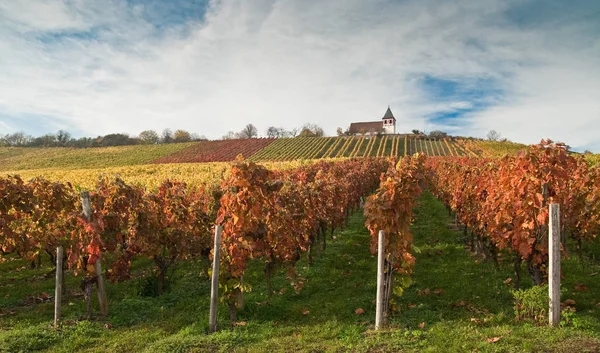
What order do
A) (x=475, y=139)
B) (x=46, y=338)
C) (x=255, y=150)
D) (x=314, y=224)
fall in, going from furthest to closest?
(x=475, y=139), (x=255, y=150), (x=314, y=224), (x=46, y=338)

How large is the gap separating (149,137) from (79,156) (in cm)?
2484

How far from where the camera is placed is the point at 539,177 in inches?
261

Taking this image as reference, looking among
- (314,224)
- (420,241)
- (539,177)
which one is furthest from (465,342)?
(420,241)

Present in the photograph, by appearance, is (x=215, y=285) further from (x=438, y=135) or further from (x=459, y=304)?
(x=438, y=135)

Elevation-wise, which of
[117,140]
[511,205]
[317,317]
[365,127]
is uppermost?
[365,127]

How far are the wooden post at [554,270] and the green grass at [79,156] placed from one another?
61.6 meters

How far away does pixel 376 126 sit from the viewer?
338 ft

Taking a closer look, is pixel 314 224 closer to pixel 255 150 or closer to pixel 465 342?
pixel 465 342

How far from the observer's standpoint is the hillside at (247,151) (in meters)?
62.5

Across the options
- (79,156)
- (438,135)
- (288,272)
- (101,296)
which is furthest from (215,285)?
(438,135)

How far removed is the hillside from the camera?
Answer: 205ft

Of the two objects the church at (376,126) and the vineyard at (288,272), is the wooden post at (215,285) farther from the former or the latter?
the church at (376,126)

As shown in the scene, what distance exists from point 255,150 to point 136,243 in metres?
65.4

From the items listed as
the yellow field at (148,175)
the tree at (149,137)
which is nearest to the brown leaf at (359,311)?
the yellow field at (148,175)
